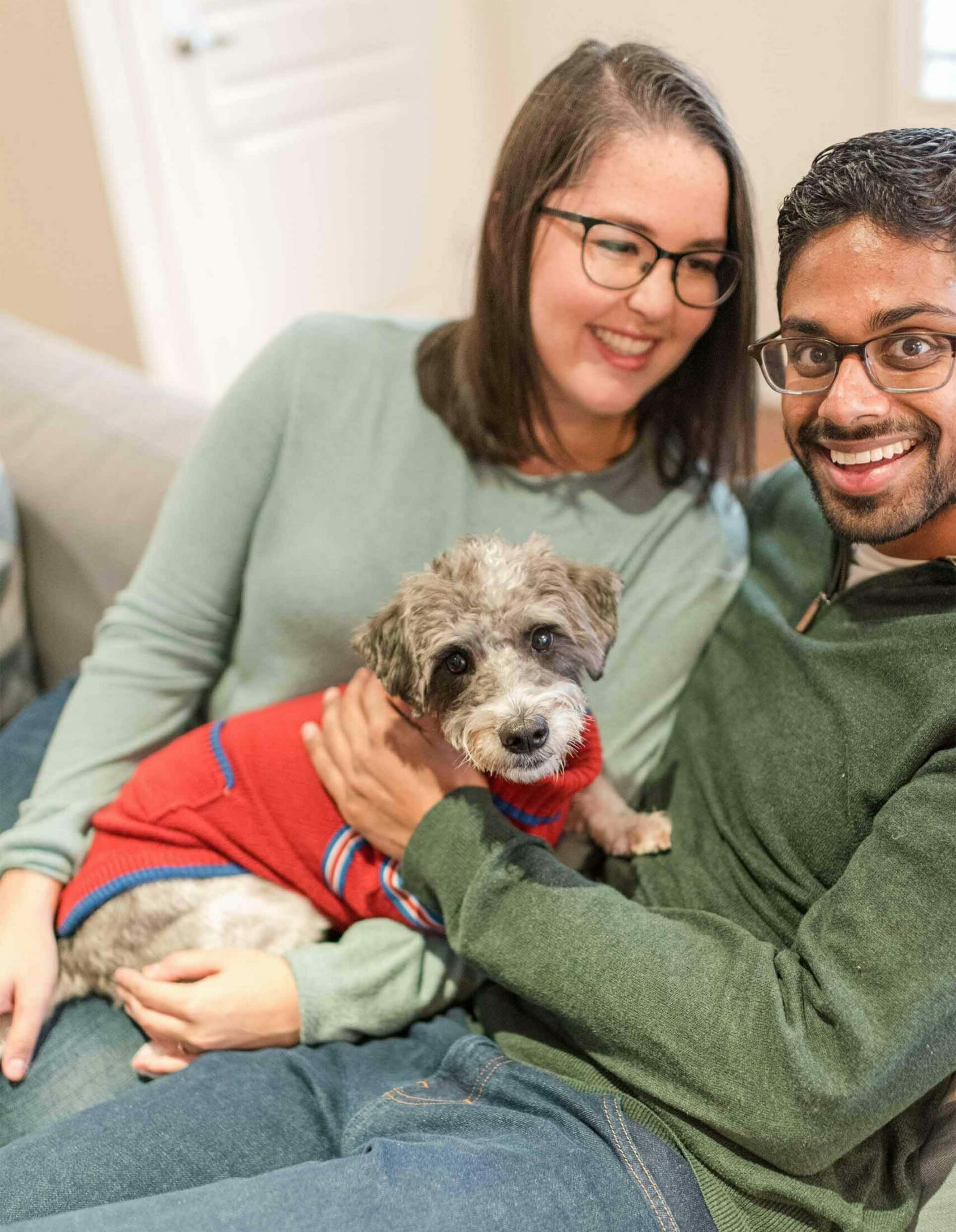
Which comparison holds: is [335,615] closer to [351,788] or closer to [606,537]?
[351,788]

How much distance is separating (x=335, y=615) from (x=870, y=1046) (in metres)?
1.08

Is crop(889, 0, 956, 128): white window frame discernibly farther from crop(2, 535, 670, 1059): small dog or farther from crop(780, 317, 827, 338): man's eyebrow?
crop(2, 535, 670, 1059): small dog

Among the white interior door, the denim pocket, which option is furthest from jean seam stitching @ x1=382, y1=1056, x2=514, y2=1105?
the white interior door

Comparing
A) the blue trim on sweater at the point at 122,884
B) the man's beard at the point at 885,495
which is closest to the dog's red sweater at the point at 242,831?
the blue trim on sweater at the point at 122,884

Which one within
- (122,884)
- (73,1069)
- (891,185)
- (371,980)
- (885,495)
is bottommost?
(73,1069)

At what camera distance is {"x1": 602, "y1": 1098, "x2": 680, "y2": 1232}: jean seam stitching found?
1.27 m

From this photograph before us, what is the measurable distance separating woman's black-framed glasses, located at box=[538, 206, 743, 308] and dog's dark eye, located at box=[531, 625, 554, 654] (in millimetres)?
568

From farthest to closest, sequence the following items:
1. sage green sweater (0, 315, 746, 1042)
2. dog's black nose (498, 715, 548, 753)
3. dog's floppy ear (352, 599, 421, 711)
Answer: sage green sweater (0, 315, 746, 1042), dog's floppy ear (352, 599, 421, 711), dog's black nose (498, 715, 548, 753)

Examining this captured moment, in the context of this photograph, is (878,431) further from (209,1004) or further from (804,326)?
(209,1004)

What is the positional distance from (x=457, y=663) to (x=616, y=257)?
0.69 m

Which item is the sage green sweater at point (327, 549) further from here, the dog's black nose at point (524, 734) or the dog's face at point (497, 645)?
the dog's black nose at point (524, 734)

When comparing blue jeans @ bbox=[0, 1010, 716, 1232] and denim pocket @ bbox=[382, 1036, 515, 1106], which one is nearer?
blue jeans @ bbox=[0, 1010, 716, 1232]

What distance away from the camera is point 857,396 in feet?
4.03

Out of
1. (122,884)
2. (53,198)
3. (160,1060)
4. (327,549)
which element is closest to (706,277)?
(327,549)
